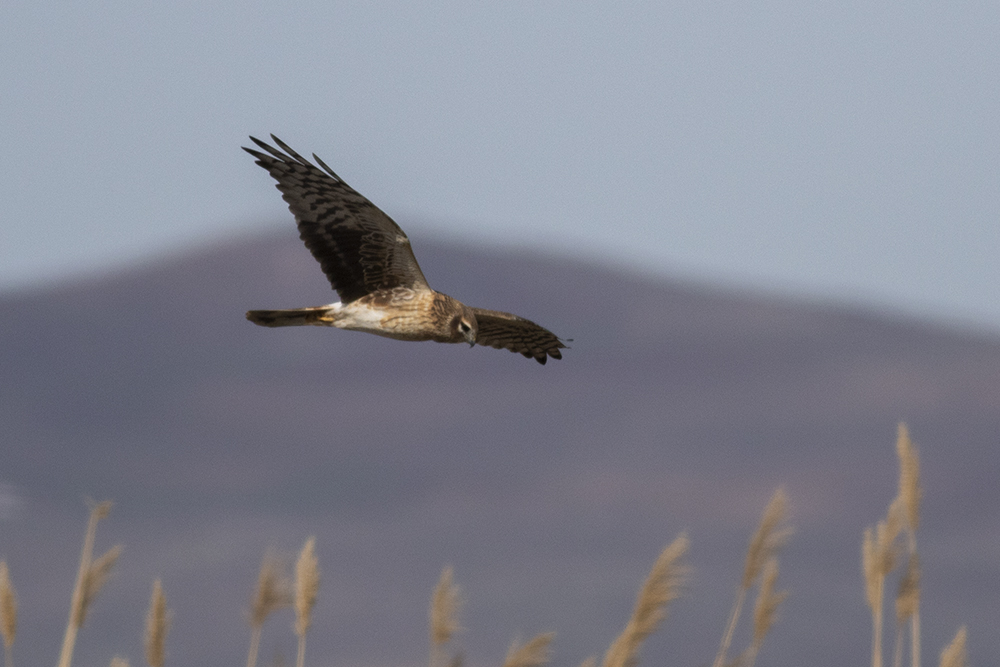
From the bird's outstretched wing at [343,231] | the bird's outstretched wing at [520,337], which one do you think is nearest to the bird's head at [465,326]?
the bird's outstretched wing at [343,231]

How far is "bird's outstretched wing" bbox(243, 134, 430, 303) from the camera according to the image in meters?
4.97

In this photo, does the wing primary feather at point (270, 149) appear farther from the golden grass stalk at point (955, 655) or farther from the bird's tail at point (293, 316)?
the golden grass stalk at point (955, 655)

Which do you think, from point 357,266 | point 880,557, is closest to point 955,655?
point 880,557

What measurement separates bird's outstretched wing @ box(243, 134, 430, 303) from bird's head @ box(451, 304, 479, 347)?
289mm

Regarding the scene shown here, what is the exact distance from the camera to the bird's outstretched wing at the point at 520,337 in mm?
6043

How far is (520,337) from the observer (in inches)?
248

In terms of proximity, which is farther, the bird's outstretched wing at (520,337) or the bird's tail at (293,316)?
the bird's outstretched wing at (520,337)

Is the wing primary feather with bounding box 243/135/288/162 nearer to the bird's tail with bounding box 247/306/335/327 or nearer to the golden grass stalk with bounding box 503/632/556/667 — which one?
the bird's tail with bounding box 247/306/335/327

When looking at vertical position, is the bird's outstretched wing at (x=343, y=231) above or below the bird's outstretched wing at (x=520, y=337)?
above

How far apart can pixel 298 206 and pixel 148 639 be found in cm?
225

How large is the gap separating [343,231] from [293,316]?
518mm

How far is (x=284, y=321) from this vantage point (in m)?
4.92

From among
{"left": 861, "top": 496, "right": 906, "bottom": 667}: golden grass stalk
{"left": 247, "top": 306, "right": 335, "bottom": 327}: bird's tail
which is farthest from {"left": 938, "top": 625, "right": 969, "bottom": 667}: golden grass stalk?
{"left": 247, "top": 306, "right": 335, "bottom": 327}: bird's tail

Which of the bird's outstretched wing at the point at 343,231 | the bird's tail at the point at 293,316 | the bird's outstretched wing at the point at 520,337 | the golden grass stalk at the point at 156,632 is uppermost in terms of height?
the bird's outstretched wing at the point at 343,231
